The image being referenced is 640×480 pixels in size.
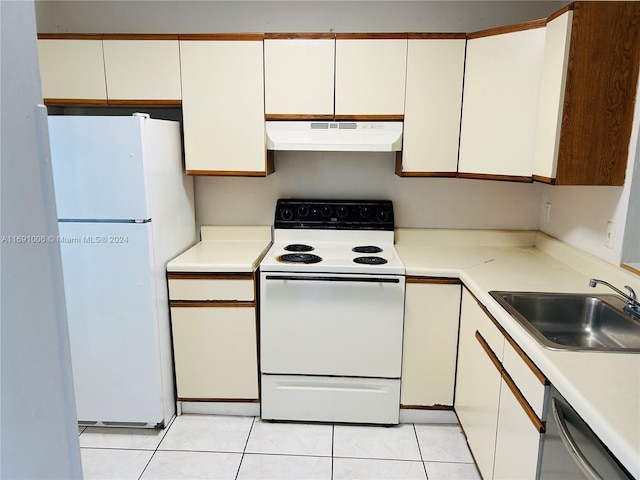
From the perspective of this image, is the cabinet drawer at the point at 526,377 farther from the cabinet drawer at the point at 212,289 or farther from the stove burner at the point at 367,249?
the cabinet drawer at the point at 212,289

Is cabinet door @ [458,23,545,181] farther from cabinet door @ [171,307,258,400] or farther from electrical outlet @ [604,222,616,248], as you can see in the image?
cabinet door @ [171,307,258,400]

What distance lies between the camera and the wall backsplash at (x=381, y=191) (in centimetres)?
273

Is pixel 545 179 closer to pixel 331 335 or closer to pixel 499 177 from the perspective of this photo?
pixel 499 177

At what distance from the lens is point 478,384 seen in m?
1.95

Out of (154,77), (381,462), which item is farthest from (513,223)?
(154,77)

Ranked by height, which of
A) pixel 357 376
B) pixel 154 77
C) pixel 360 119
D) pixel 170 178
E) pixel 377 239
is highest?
pixel 154 77

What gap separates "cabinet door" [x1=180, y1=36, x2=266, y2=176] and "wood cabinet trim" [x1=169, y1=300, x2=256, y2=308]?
2.31 ft

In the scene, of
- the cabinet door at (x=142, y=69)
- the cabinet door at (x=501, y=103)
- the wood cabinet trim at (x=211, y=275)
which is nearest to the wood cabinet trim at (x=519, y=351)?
the cabinet door at (x=501, y=103)

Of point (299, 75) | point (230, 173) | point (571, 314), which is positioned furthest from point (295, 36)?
point (571, 314)

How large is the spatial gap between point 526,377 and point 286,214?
5.48ft

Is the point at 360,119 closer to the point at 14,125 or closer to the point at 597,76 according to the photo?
the point at 597,76

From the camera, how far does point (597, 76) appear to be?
5.83 feet

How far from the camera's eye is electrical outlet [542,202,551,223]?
2.61 meters

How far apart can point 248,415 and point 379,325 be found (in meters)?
0.92
